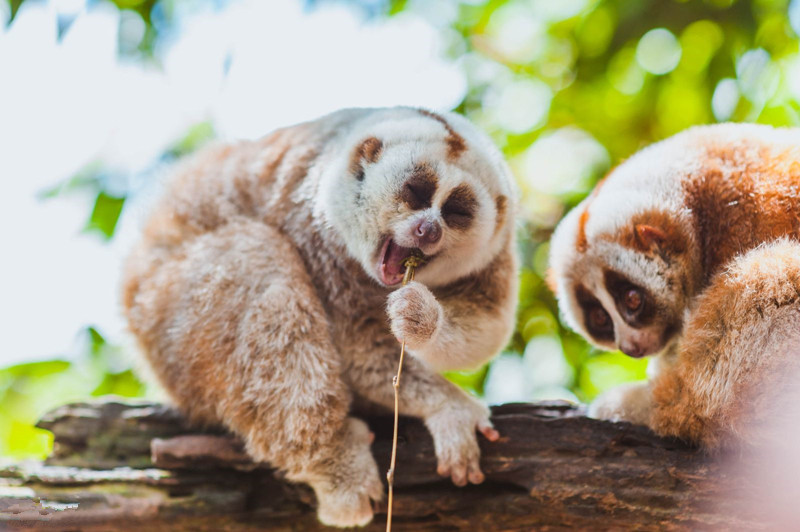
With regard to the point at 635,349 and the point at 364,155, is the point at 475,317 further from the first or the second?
the point at 364,155

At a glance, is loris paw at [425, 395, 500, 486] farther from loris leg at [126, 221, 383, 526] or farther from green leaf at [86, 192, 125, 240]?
green leaf at [86, 192, 125, 240]

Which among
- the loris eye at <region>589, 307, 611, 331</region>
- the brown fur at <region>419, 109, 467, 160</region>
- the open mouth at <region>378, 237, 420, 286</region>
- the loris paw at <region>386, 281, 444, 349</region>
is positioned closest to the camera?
the loris paw at <region>386, 281, 444, 349</region>

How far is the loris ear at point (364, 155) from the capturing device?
12.5 feet

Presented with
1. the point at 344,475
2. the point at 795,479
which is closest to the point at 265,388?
the point at 344,475

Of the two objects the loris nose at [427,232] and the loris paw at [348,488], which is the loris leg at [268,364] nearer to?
the loris paw at [348,488]

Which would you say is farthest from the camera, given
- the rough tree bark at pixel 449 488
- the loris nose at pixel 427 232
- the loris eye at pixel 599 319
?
the loris eye at pixel 599 319

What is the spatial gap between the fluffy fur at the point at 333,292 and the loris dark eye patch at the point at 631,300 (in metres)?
0.63

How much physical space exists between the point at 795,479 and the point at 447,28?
463cm

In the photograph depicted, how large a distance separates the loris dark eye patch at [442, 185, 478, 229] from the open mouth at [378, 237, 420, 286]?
0.28 m

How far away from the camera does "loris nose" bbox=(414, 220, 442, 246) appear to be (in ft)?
10.9

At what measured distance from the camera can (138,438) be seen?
4270 mm

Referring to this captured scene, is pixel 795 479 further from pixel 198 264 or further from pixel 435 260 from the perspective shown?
pixel 198 264

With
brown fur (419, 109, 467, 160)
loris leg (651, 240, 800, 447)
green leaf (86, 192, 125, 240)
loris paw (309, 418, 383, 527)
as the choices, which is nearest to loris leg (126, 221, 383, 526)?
loris paw (309, 418, 383, 527)

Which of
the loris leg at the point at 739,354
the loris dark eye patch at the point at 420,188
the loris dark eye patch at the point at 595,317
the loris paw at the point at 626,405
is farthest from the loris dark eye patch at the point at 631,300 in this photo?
the loris dark eye patch at the point at 420,188
